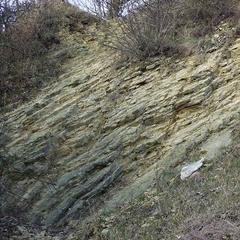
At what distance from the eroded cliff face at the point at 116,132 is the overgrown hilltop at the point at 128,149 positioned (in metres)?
0.02

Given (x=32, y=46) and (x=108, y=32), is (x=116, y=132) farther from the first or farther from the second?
(x=32, y=46)

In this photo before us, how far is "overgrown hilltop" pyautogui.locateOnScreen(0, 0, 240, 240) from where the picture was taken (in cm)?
715

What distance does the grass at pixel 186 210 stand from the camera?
19.1 ft

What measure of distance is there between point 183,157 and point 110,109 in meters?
2.37

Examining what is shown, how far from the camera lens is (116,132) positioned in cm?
953

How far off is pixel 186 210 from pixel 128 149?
264cm

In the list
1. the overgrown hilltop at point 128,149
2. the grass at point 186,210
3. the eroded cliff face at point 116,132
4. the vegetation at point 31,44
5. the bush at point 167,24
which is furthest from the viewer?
the vegetation at point 31,44

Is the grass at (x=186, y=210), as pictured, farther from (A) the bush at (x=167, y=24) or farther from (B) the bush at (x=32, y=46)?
(B) the bush at (x=32, y=46)

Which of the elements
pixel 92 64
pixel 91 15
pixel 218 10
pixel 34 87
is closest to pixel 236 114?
pixel 218 10

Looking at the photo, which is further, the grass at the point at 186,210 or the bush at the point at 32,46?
the bush at the point at 32,46

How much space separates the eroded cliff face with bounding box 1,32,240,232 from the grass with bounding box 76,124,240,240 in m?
0.39

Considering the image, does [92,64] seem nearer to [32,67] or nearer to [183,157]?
[32,67]

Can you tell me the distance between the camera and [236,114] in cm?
852

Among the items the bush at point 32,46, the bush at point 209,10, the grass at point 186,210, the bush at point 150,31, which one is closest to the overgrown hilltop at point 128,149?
the grass at point 186,210
